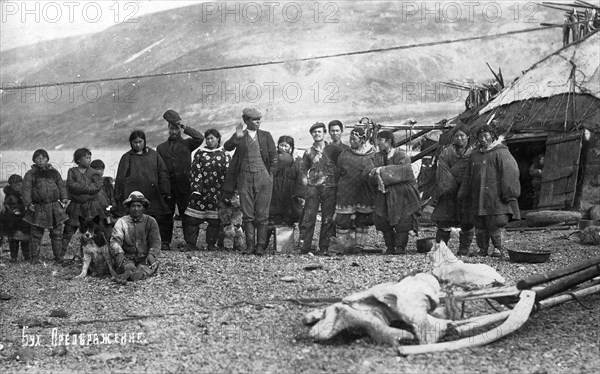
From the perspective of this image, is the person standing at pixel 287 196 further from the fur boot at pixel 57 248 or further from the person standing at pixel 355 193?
the fur boot at pixel 57 248

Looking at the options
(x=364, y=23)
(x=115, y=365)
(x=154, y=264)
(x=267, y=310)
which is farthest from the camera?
(x=364, y=23)

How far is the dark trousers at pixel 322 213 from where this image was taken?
8234 millimetres

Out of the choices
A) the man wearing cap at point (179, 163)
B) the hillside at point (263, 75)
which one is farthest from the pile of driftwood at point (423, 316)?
the hillside at point (263, 75)

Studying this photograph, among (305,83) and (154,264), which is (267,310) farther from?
(305,83)

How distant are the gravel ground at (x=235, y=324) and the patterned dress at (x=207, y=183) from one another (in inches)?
36.5

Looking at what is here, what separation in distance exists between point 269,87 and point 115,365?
1710 cm

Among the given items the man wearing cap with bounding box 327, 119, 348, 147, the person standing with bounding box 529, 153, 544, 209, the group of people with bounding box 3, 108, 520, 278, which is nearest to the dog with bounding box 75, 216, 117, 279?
the group of people with bounding box 3, 108, 520, 278

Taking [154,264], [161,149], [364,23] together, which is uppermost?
[364,23]

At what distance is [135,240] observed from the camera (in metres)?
6.89

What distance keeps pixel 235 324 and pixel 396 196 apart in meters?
3.24

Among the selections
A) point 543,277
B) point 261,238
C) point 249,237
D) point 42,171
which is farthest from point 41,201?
point 543,277

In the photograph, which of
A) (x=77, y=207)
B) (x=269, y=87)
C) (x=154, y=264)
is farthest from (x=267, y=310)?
(x=269, y=87)

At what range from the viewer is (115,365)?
4.47 metres

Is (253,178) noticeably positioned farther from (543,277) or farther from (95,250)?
(543,277)
